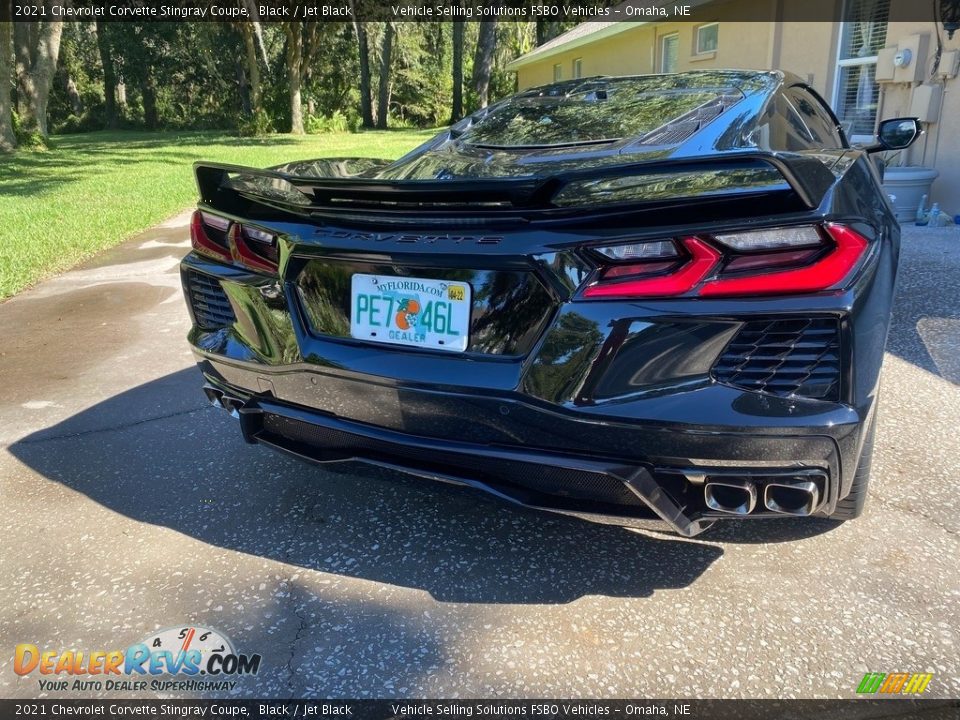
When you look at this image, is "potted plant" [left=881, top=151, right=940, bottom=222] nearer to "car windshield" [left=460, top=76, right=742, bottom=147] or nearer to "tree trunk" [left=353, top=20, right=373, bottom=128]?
"car windshield" [left=460, top=76, right=742, bottom=147]

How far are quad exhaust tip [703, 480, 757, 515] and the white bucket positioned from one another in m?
7.06

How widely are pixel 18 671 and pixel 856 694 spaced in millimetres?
2301

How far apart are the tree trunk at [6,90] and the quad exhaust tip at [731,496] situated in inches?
787

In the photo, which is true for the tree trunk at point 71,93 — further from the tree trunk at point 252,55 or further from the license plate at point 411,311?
the license plate at point 411,311

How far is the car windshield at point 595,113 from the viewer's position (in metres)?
2.79

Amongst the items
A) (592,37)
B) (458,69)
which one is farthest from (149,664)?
(458,69)

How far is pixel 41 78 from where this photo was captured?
19578 millimetres

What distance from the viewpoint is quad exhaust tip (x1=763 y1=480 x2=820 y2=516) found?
75.0 inches

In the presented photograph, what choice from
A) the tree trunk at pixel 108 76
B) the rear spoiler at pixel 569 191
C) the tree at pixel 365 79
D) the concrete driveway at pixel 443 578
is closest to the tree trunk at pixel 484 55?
the tree at pixel 365 79

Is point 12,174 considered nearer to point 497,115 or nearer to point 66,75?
point 497,115

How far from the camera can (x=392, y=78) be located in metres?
44.3

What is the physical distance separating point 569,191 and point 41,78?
22354mm

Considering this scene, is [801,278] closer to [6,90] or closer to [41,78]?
[6,90]

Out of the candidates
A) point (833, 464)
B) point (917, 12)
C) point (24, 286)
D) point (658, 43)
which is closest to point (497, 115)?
point (833, 464)
